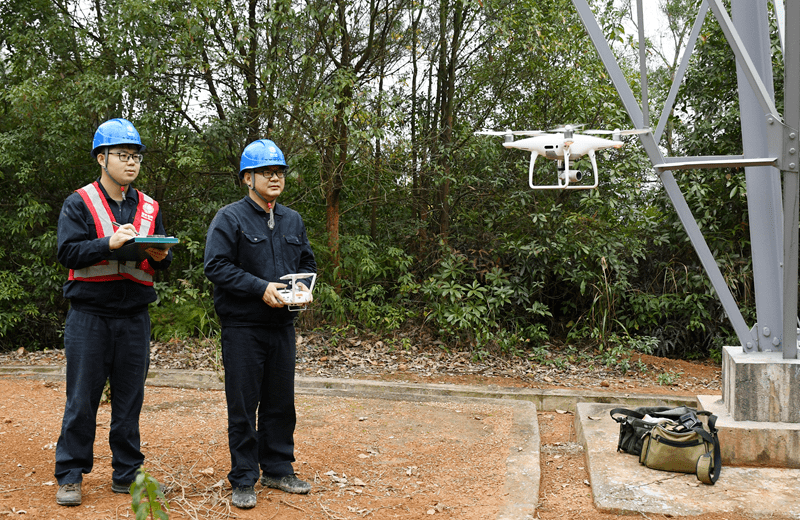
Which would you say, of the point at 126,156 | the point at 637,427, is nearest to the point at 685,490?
the point at 637,427

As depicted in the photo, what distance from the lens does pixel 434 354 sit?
8711 millimetres

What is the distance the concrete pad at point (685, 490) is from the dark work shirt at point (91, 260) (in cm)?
288

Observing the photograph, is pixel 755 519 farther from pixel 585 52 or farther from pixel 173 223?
pixel 173 223

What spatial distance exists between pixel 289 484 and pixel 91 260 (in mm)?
1679

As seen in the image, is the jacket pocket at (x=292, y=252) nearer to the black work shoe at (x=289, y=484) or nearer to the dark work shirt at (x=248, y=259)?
the dark work shirt at (x=248, y=259)

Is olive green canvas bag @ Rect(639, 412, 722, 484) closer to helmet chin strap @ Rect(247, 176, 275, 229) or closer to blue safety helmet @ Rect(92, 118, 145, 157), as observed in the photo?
helmet chin strap @ Rect(247, 176, 275, 229)

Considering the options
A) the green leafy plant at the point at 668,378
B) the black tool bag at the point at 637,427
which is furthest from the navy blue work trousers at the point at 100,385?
the green leafy plant at the point at 668,378

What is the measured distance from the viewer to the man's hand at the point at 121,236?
3662 mm

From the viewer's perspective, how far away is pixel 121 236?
144 inches

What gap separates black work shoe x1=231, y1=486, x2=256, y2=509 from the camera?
3.74m

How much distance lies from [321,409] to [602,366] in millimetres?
3791

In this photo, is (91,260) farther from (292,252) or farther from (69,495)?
(69,495)

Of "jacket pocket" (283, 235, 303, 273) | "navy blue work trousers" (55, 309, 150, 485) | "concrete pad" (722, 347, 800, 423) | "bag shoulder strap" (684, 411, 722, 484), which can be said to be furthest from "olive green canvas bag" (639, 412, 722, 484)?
"navy blue work trousers" (55, 309, 150, 485)

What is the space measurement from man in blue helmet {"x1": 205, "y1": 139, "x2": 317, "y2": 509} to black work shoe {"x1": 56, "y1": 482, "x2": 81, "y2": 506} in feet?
2.61
